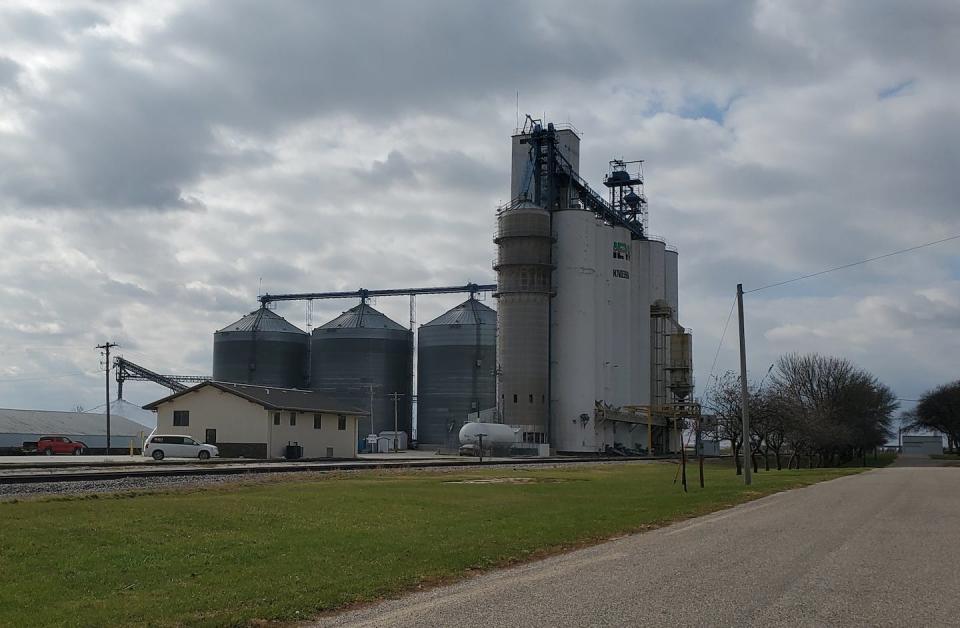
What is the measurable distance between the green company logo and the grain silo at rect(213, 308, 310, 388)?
46.8 m

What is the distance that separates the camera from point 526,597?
40.9ft

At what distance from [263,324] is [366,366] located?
1818cm

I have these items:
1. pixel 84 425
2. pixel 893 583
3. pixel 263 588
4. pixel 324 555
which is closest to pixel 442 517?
pixel 324 555

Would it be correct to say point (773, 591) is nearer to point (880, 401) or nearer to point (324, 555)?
point (324, 555)

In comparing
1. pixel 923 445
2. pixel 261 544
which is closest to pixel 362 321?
pixel 261 544

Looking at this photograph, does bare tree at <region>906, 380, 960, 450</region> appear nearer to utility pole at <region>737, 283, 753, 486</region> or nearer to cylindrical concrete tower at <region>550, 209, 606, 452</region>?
cylindrical concrete tower at <region>550, 209, 606, 452</region>

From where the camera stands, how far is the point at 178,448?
197ft

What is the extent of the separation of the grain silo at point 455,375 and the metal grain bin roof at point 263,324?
854 inches

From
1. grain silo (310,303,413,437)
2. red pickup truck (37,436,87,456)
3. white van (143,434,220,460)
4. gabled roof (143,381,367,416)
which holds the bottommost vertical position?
red pickup truck (37,436,87,456)

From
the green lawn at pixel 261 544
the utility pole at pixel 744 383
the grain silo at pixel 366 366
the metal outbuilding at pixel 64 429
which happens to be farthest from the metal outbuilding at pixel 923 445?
the green lawn at pixel 261 544

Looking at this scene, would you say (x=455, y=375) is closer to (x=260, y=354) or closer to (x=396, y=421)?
(x=396, y=421)

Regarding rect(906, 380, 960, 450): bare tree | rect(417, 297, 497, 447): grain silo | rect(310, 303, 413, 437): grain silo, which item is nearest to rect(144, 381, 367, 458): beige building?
rect(417, 297, 497, 447): grain silo

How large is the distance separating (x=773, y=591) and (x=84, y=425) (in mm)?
114741

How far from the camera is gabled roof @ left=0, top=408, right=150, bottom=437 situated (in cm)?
10438
